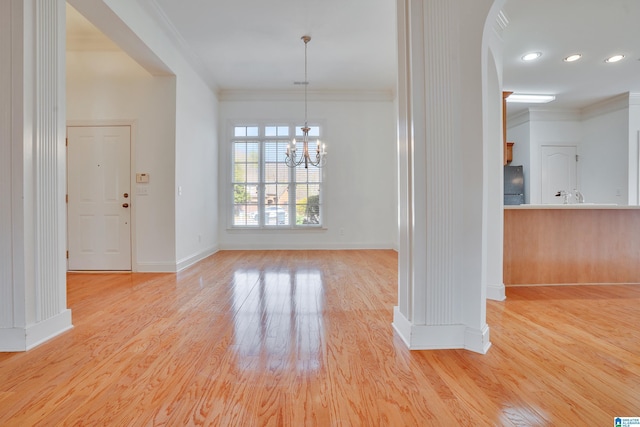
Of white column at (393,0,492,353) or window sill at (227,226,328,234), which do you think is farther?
window sill at (227,226,328,234)

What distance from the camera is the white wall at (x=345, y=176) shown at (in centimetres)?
597

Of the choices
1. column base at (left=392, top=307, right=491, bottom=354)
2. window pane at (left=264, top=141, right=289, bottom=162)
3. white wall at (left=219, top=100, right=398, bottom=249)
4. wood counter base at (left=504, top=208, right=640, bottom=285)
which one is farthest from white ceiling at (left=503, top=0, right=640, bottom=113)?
window pane at (left=264, top=141, right=289, bottom=162)

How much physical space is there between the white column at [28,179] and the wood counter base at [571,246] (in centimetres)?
413

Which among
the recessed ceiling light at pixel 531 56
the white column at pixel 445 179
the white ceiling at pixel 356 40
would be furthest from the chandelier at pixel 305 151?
the recessed ceiling light at pixel 531 56

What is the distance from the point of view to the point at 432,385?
149 centimetres

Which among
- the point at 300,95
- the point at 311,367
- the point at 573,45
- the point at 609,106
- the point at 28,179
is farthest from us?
the point at 300,95

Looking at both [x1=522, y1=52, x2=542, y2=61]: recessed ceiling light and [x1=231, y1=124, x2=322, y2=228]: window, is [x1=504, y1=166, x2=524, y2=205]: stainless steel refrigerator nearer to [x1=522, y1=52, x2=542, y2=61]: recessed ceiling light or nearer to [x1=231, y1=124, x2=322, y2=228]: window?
[x1=522, y1=52, x2=542, y2=61]: recessed ceiling light

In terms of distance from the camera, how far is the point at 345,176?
601 centimetres

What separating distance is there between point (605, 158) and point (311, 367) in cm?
713

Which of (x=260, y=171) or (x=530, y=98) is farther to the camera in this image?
(x=260, y=171)

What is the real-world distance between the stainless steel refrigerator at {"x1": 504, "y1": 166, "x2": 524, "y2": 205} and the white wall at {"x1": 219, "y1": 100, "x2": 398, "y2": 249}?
2568mm

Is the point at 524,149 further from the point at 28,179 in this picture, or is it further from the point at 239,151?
the point at 28,179

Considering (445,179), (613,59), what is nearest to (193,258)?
(445,179)

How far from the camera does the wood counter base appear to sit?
10.9 feet
